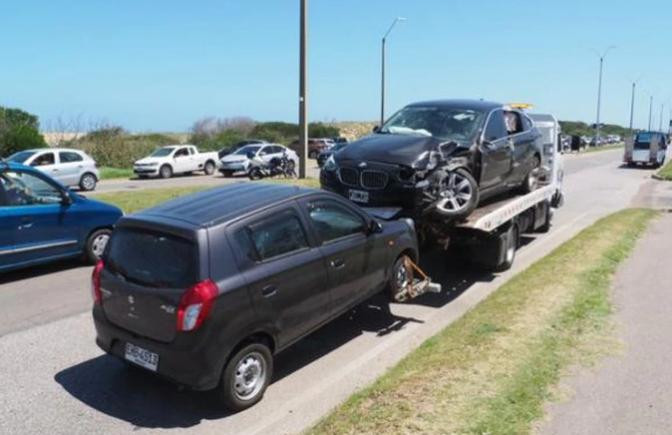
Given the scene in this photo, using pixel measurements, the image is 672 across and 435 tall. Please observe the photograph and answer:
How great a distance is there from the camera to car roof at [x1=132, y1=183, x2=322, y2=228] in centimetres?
514

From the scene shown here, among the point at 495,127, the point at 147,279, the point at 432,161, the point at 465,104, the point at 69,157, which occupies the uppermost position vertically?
the point at 465,104

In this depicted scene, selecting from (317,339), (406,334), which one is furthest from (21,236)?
(406,334)

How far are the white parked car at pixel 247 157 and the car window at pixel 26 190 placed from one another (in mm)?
21938

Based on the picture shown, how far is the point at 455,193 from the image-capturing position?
8.08m

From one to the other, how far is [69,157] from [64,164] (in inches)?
20.0

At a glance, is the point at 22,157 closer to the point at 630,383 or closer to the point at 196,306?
the point at 196,306

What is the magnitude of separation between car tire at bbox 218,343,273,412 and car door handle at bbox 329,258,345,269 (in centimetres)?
111

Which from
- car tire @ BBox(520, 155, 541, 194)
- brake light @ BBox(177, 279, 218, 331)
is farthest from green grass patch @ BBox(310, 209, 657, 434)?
car tire @ BBox(520, 155, 541, 194)

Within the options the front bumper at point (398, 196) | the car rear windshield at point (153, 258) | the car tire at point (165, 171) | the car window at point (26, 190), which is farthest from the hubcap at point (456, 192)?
the car tire at point (165, 171)

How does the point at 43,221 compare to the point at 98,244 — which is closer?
the point at 43,221

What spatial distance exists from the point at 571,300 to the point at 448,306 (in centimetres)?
152

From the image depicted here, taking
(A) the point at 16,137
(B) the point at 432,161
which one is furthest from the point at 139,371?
(A) the point at 16,137

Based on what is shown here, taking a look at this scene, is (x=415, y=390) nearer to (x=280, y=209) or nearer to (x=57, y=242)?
(x=280, y=209)

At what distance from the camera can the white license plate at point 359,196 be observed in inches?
318
